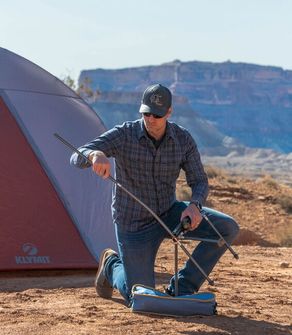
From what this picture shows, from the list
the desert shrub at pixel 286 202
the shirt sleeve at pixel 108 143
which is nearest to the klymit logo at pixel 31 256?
the shirt sleeve at pixel 108 143

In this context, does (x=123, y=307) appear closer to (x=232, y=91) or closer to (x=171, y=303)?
(x=171, y=303)

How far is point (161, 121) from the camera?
5.93 meters

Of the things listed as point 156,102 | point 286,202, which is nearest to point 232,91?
point 286,202

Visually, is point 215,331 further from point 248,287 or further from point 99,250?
point 99,250

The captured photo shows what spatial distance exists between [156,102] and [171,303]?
1.27m

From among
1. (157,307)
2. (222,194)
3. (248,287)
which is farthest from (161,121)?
(222,194)

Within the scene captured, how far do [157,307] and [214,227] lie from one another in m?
0.67

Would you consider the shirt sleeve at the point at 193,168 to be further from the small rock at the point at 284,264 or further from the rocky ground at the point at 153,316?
the small rock at the point at 284,264

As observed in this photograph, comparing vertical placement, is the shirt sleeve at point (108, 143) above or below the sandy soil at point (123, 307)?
above

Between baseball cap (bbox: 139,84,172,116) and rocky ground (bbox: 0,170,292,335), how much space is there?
130 centimetres

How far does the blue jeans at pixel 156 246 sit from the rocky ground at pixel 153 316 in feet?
0.80

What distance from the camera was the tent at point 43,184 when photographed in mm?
8164

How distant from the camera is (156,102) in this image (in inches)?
230

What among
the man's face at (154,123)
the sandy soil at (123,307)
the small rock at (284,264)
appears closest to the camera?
the sandy soil at (123,307)
